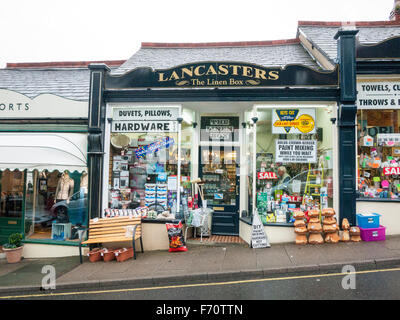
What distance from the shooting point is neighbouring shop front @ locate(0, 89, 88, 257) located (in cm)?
794

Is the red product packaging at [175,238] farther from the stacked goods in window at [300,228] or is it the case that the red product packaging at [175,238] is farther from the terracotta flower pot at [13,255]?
the terracotta flower pot at [13,255]

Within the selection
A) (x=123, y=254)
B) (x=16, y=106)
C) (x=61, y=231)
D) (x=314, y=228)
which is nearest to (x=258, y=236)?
(x=314, y=228)

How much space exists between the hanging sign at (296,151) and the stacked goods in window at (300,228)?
146cm

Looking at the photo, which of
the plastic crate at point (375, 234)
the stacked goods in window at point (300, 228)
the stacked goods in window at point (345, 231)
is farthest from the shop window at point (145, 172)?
the plastic crate at point (375, 234)

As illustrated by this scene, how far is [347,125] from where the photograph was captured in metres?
7.34

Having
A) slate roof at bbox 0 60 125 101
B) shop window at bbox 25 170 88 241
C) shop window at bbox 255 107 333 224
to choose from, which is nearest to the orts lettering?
slate roof at bbox 0 60 125 101

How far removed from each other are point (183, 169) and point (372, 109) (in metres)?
5.56

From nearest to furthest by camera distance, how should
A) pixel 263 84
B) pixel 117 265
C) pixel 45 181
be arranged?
1. pixel 117 265
2. pixel 263 84
3. pixel 45 181

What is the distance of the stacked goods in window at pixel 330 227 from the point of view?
7008 mm

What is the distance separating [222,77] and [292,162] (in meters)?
3.04

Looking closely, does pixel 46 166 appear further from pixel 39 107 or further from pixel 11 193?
pixel 11 193

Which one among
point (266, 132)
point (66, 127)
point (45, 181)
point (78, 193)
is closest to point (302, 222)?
point (266, 132)
